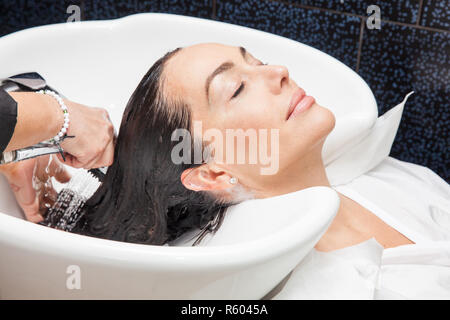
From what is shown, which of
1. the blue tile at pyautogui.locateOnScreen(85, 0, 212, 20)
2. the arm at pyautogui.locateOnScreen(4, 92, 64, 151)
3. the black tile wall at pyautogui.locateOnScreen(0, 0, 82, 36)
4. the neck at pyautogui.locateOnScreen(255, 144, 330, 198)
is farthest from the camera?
the black tile wall at pyautogui.locateOnScreen(0, 0, 82, 36)

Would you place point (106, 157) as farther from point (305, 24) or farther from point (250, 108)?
point (305, 24)

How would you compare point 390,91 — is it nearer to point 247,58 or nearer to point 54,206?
point 247,58

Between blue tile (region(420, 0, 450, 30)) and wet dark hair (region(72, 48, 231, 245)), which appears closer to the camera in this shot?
wet dark hair (region(72, 48, 231, 245))

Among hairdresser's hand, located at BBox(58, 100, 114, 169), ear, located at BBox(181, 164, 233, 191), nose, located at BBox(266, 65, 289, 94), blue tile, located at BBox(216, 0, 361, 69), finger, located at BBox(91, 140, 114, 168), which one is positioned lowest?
ear, located at BBox(181, 164, 233, 191)

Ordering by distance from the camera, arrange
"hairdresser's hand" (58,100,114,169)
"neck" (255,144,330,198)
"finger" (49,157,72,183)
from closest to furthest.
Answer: "hairdresser's hand" (58,100,114,169) < "neck" (255,144,330,198) < "finger" (49,157,72,183)

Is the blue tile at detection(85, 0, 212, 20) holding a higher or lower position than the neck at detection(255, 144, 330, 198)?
higher

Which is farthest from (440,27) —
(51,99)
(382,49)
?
(51,99)

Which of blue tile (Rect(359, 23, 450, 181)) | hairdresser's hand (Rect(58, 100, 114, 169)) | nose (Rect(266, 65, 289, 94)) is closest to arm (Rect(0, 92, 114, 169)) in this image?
hairdresser's hand (Rect(58, 100, 114, 169))

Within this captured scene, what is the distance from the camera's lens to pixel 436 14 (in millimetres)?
1702

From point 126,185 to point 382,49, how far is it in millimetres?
1034

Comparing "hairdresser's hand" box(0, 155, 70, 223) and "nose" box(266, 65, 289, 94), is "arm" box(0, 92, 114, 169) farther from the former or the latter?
"nose" box(266, 65, 289, 94)

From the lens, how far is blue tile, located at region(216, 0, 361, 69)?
185 cm

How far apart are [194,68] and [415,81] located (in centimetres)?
92
